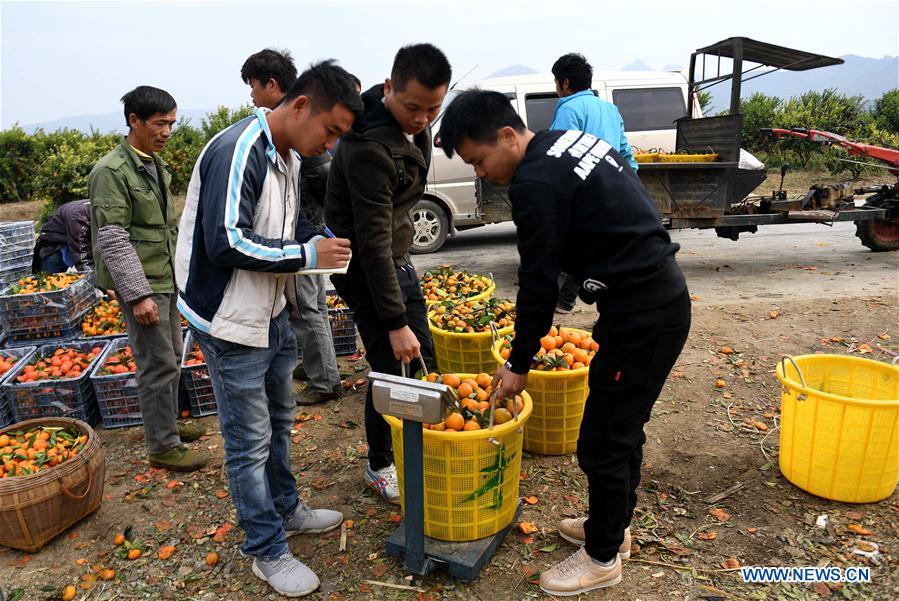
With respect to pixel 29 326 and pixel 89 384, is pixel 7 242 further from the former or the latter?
pixel 89 384

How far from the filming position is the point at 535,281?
2.31 m

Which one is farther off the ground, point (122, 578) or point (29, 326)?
point (29, 326)

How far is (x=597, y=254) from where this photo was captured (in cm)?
231

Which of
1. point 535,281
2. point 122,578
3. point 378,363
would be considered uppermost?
point 535,281

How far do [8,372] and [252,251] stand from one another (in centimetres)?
350

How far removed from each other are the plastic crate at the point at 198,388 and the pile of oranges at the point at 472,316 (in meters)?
1.82

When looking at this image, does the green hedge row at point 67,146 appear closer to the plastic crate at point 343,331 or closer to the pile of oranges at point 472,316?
the plastic crate at point 343,331

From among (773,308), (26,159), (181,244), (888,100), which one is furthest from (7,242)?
(888,100)

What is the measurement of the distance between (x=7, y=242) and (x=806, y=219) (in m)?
10.4

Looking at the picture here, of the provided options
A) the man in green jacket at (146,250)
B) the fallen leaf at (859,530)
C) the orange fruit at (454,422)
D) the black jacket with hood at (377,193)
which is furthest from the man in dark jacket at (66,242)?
the fallen leaf at (859,530)

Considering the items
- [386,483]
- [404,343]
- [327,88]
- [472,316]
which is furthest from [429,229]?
[327,88]

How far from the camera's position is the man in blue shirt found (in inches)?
193

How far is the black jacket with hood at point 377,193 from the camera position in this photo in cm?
268

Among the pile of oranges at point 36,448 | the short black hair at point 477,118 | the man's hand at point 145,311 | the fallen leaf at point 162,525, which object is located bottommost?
the fallen leaf at point 162,525
